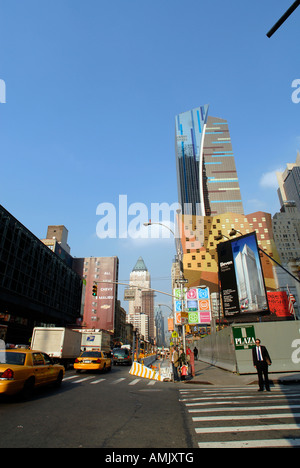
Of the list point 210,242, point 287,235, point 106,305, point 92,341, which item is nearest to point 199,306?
point 92,341

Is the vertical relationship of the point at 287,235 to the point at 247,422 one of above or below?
above

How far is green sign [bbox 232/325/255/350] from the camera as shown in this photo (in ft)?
54.7

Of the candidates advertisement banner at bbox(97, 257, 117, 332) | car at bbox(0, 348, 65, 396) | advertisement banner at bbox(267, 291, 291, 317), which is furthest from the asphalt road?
advertisement banner at bbox(97, 257, 117, 332)

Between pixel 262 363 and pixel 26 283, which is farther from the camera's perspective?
pixel 26 283

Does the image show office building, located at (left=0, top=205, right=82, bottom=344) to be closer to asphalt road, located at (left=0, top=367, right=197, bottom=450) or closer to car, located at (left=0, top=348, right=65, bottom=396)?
car, located at (left=0, top=348, right=65, bottom=396)

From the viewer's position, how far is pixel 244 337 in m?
16.8

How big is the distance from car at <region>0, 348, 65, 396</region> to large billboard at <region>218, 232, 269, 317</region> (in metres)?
24.8

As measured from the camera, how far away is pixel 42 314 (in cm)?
5931

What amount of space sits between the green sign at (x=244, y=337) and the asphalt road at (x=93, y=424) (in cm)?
932

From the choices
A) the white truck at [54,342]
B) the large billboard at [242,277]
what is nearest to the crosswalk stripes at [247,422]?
the white truck at [54,342]

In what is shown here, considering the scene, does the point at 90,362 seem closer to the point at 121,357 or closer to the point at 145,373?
the point at 145,373

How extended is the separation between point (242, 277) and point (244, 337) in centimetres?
1661

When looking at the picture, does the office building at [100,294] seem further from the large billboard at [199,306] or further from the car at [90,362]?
the car at [90,362]
